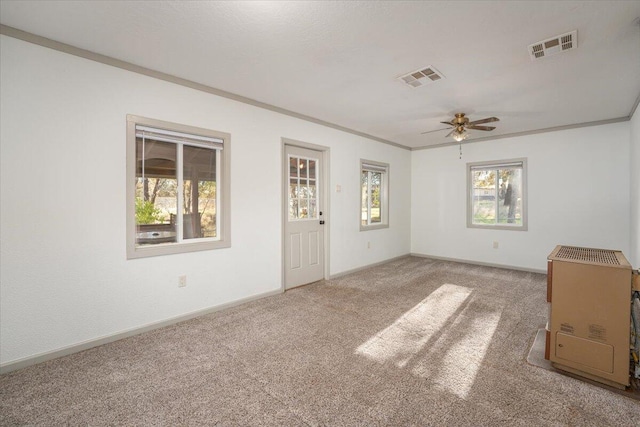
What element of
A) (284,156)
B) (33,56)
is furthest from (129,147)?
(284,156)

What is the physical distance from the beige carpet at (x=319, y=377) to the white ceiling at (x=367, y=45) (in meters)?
2.70

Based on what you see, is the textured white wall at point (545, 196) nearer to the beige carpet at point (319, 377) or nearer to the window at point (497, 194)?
the window at point (497, 194)

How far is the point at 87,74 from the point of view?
8.64ft

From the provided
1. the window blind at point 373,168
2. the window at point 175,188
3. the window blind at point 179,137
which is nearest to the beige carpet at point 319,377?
the window at point 175,188

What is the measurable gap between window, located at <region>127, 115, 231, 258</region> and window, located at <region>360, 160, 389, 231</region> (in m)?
3.01

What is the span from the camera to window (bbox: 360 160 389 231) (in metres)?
5.94

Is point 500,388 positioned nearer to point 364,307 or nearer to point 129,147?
point 364,307

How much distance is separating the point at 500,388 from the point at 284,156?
3.63 m

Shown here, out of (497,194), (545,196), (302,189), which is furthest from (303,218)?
(545,196)

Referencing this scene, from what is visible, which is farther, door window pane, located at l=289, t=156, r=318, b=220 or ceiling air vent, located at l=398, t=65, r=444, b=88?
door window pane, located at l=289, t=156, r=318, b=220

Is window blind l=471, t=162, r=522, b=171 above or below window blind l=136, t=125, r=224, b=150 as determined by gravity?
above

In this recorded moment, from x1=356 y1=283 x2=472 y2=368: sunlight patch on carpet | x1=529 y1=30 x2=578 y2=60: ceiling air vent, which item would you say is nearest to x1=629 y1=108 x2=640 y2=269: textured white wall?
x1=356 y1=283 x2=472 y2=368: sunlight patch on carpet

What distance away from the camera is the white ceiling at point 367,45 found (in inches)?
81.9

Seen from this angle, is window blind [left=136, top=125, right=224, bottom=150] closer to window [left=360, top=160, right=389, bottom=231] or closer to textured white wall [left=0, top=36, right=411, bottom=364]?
textured white wall [left=0, top=36, right=411, bottom=364]
